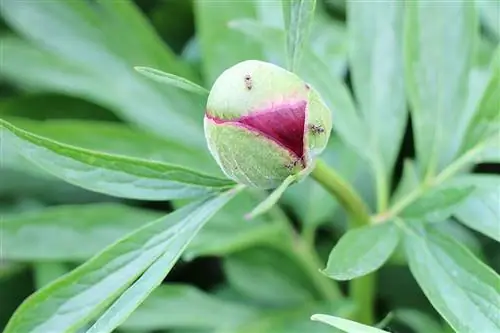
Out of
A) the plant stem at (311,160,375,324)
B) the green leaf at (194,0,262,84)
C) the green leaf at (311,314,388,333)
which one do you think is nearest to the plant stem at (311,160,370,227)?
the plant stem at (311,160,375,324)

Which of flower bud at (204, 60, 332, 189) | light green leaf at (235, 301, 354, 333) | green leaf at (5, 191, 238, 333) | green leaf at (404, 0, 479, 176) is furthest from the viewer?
light green leaf at (235, 301, 354, 333)

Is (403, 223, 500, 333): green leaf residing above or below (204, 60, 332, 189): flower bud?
below

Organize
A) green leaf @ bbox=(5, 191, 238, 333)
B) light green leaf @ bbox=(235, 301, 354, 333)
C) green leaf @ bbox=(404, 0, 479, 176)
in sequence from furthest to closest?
1. light green leaf @ bbox=(235, 301, 354, 333)
2. green leaf @ bbox=(404, 0, 479, 176)
3. green leaf @ bbox=(5, 191, 238, 333)

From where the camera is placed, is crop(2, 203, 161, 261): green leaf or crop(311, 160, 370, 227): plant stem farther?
crop(2, 203, 161, 261): green leaf

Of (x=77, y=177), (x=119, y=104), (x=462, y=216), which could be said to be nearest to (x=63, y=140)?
(x=119, y=104)

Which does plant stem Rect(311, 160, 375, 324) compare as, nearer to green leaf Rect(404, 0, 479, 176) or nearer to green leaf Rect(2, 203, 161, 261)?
green leaf Rect(404, 0, 479, 176)

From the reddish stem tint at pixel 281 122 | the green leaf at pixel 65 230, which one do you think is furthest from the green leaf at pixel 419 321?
the reddish stem tint at pixel 281 122

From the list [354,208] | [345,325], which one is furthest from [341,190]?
[345,325]

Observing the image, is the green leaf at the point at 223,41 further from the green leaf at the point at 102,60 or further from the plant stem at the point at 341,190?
the plant stem at the point at 341,190
